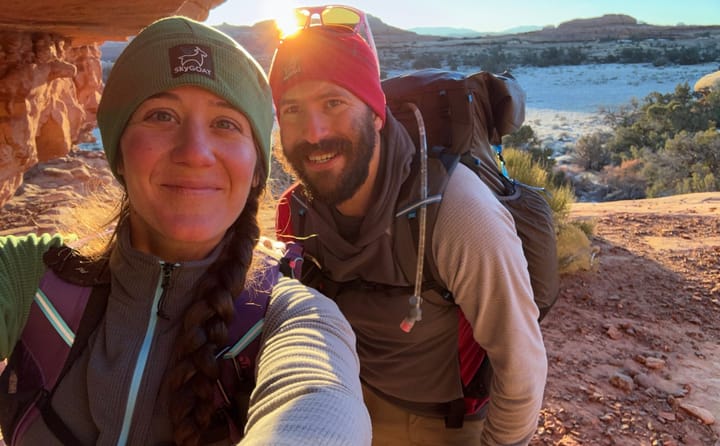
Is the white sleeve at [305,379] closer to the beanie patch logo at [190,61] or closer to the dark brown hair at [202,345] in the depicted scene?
the dark brown hair at [202,345]

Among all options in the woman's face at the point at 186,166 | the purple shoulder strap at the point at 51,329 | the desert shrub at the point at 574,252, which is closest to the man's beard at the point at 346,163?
the woman's face at the point at 186,166

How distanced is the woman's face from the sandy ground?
257cm

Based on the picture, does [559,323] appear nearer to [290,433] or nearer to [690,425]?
[690,425]

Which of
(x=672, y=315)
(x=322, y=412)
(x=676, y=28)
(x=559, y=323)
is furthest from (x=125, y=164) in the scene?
(x=676, y=28)

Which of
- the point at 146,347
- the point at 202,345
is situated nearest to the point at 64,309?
the point at 146,347

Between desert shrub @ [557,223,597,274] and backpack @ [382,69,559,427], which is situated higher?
backpack @ [382,69,559,427]

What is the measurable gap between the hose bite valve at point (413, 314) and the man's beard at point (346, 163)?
521mm

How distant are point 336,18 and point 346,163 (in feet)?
2.65

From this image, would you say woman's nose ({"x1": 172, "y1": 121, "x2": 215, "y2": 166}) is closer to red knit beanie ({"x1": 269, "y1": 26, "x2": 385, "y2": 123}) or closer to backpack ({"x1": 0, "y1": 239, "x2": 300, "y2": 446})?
backpack ({"x1": 0, "y1": 239, "x2": 300, "y2": 446})

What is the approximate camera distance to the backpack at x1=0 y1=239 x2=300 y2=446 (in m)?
1.09

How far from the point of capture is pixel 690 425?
3508 mm

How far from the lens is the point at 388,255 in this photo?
1.95 m

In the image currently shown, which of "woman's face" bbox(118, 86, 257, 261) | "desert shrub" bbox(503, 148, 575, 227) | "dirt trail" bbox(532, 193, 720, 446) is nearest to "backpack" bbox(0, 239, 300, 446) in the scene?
"woman's face" bbox(118, 86, 257, 261)

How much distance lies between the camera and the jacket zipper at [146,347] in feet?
3.51
